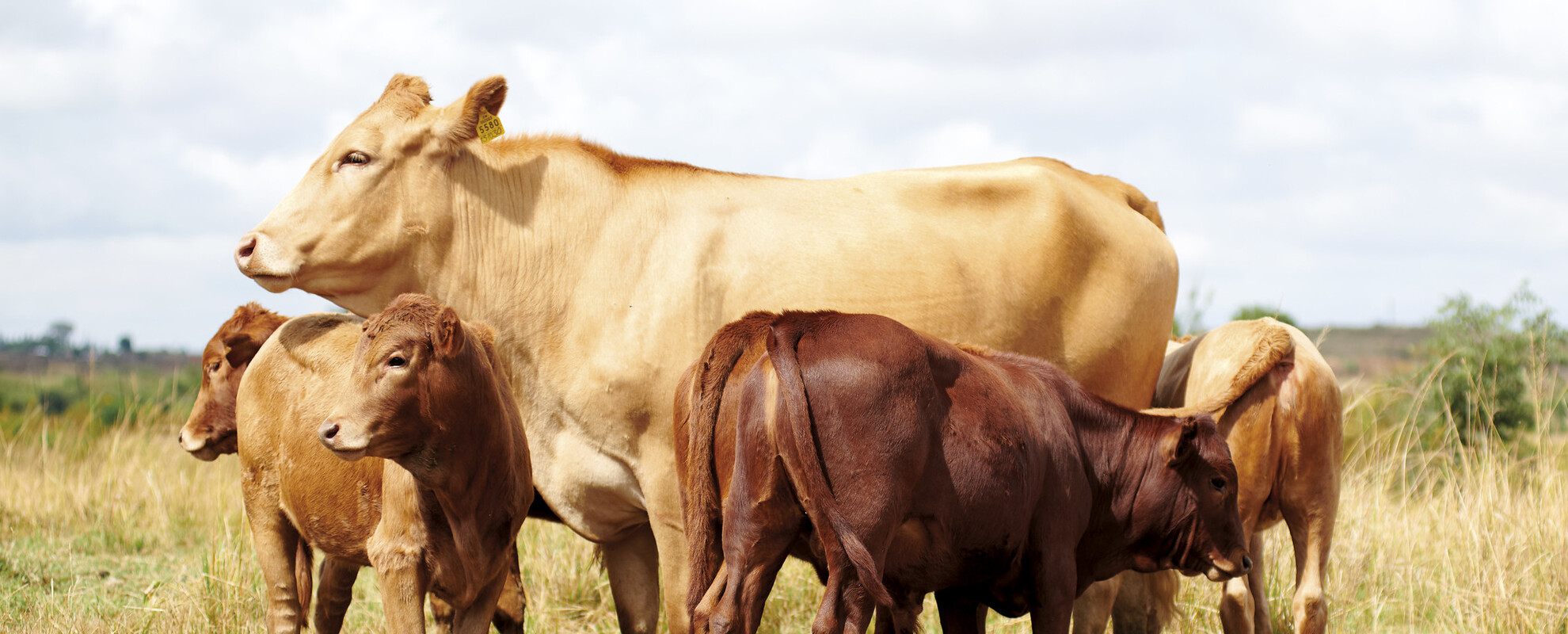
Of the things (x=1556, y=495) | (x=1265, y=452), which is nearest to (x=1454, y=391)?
(x=1556, y=495)

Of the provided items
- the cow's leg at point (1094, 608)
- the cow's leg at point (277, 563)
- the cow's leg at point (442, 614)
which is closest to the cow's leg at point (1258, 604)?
the cow's leg at point (1094, 608)

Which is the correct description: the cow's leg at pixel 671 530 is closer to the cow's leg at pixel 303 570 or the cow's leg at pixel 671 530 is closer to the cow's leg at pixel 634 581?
the cow's leg at pixel 634 581

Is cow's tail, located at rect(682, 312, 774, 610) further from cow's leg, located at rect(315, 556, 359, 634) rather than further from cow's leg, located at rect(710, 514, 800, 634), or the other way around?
cow's leg, located at rect(315, 556, 359, 634)

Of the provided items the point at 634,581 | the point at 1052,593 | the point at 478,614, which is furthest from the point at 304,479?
the point at 1052,593

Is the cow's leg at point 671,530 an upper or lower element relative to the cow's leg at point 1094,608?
upper

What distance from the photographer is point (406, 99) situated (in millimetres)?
5281

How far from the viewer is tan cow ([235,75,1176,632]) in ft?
16.2

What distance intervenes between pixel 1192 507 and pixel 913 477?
133 cm

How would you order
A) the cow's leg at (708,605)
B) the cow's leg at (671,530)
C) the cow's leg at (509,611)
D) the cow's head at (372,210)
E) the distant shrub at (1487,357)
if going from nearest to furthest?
the cow's leg at (708,605) → the cow's leg at (671,530) → the cow's head at (372,210) → the cow's leg at (509,611) → the distant shrub at (1487,357)

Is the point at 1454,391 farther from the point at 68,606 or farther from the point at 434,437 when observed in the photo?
the point at 68,606

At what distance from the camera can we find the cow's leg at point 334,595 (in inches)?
222

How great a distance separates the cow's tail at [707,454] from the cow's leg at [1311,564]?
9.74ft

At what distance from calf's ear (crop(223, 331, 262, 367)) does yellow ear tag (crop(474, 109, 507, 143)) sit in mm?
1830

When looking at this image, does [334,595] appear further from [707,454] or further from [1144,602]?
[1144,602]
